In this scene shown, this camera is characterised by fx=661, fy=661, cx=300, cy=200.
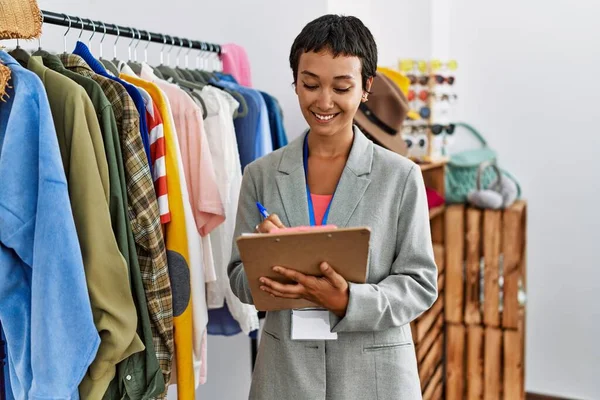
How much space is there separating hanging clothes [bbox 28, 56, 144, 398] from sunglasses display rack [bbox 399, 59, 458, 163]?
1942mm

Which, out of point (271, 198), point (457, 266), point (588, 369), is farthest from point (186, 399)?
point (588, 369)

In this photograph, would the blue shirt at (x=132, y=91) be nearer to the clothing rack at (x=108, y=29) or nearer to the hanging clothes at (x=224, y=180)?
the clothing rack at (x=108, y=29)

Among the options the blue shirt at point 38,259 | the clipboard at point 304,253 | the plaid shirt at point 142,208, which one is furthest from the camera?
the plaid shirt at point 142,208

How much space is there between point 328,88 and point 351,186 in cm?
20

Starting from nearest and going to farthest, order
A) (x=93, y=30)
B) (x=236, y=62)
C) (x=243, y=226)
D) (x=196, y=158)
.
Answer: (x=243, y=226)
(x=93, y=30)
(x=196, y=158)
(x=236, y=62)

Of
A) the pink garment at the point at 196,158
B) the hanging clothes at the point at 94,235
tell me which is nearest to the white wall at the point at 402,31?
the pink garment at the point at 196,158

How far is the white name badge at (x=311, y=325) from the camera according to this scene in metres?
1.26

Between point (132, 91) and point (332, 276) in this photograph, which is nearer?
point (332, 276)

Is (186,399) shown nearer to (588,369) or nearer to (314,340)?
(314,340)

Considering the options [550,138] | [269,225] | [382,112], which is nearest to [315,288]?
[269,225]

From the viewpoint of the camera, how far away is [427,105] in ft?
10.2

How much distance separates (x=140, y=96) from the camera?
148cm

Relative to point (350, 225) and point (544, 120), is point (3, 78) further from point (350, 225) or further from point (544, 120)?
point (544, 120)

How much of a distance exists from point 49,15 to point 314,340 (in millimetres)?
932
